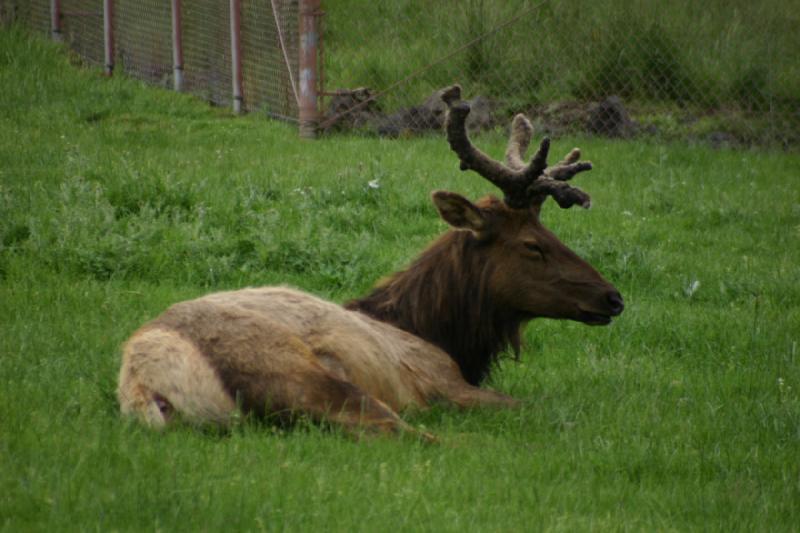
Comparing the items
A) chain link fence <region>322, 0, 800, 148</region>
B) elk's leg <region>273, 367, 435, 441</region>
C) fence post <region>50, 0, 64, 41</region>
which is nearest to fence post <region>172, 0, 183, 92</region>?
chain link fence <region>322, 0, 800, 148</region>

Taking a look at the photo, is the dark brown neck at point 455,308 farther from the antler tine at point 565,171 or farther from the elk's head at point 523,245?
the antler tine at point 565,171

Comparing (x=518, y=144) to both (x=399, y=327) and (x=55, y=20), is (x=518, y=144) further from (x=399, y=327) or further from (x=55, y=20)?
(x=55, y=20)

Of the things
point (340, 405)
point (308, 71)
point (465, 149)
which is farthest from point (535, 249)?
point (308, 71)

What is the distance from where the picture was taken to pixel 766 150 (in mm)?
15430

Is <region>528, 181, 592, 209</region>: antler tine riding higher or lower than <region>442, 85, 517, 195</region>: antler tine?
lower

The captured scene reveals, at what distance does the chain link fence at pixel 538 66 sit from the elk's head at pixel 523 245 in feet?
26.4

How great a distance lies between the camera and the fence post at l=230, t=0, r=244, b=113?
1706 cm

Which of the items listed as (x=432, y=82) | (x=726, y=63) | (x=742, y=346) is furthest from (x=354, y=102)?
(x=742, y=346)

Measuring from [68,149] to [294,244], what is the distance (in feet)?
15.3

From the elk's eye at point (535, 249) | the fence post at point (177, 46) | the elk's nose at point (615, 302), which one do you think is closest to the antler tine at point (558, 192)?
the elk's eye at point (535, 249)

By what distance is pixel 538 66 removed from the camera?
1697cm

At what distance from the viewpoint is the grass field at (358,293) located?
5191mm

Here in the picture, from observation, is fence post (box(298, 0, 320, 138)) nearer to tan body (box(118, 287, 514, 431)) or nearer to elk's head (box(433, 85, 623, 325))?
elk's head (box(433, 85, 623, 325))

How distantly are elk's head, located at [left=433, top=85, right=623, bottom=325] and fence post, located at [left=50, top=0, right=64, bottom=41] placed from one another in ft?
47.3
